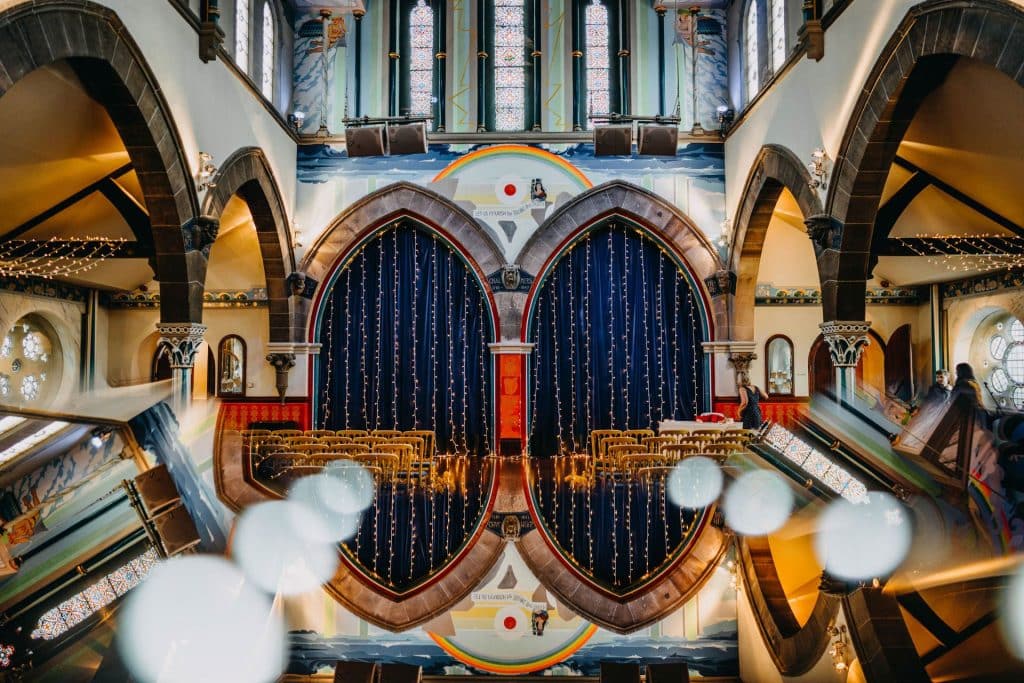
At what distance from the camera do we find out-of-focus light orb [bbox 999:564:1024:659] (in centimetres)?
319

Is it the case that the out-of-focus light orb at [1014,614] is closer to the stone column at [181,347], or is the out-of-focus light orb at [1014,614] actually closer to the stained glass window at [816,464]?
the stained glass window at [816,464]

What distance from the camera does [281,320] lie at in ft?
48.6

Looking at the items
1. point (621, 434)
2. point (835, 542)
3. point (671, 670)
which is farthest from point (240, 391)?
point (671, 670)

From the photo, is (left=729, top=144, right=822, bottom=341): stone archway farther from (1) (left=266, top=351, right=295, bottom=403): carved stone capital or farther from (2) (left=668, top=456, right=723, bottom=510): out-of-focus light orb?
(1) (left=266, top=351, right=295, bottom=403): carved stone capital

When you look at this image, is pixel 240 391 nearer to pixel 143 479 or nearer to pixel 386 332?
pixel 386 332

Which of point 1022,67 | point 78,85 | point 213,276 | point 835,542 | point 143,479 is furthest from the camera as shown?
point 213,276

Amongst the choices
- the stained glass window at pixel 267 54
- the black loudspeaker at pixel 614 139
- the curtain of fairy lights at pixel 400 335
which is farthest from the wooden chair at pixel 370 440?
the black loudspeaker at pixel 614 139

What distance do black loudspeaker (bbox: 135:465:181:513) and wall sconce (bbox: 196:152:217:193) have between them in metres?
8.10

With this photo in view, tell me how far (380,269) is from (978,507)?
1140 cm

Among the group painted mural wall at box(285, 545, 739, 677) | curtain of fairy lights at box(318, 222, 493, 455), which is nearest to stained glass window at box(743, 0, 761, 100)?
curtain of fairy lights at box(318, 222, 493, 455)

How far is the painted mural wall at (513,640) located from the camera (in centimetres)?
381

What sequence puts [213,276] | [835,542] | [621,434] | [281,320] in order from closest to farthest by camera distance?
[835,542] → [621,434] → [281,320] → [213,276]

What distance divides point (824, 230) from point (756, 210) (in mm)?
3271

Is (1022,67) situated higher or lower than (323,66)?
lower
